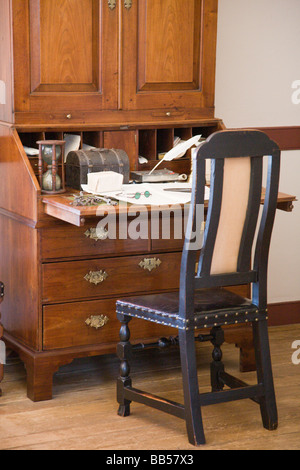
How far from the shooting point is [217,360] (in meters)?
3.33

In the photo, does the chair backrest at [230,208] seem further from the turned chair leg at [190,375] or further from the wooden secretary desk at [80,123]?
the wooden secretary desk at [80,123]

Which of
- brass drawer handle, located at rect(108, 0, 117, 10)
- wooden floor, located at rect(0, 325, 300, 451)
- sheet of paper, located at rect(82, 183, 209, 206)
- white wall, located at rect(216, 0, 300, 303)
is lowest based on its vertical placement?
wooden floor, located at rect(0, 325, 300, 451)

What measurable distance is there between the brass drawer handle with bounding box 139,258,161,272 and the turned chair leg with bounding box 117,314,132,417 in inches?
15.2

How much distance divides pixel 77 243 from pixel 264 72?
1.57 metres

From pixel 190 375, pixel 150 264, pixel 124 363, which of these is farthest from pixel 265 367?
pixel 150 264

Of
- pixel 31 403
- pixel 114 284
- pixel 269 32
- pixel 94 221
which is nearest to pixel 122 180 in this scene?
pixel 94 221

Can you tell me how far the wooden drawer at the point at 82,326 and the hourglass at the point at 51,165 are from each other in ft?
1.63

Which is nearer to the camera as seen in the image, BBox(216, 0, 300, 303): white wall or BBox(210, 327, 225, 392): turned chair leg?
BBox(210, 327, 225, 392): turned chair leg

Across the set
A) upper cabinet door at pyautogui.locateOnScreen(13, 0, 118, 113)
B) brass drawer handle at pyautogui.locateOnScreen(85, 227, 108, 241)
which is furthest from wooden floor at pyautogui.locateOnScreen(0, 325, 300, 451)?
upper cabinet door at pyautogui.locateOnScreen(13, 0, 118, 113)

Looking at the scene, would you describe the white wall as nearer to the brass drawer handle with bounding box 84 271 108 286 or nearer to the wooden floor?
the wooden floor

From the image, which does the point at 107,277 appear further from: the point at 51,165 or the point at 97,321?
the point at 51,165

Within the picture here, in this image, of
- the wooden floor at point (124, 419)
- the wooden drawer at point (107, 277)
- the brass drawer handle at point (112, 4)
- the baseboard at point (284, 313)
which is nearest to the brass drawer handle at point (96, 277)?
the wooden drawer at point (107, 277)

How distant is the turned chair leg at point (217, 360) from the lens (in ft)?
10.9

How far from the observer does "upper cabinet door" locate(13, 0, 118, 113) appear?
3.22m
